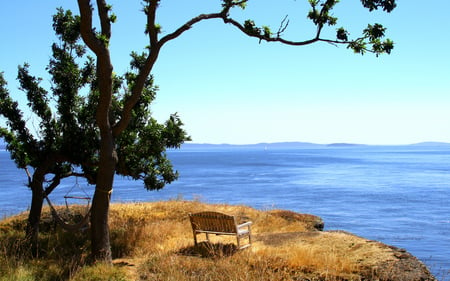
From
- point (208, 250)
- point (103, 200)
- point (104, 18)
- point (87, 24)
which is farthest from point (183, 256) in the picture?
point (104, 18)

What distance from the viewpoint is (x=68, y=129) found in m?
12.4

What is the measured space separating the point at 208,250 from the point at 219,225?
835mm

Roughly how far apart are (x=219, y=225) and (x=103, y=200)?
2.98 meters

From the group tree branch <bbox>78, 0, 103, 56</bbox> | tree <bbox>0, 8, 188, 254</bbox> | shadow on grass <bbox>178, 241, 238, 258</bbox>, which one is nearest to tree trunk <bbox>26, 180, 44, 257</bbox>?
tree <bbox>0, 8, 188, 254</bbox>

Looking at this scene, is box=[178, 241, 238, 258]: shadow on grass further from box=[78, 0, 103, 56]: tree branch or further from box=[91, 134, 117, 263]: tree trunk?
box=[78, 0, 103, 56]: tree branch

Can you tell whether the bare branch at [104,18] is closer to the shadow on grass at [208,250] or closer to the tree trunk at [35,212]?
the tree trunk at [35,212]

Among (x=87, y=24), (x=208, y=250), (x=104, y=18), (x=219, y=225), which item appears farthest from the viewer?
(x=219, y=225)

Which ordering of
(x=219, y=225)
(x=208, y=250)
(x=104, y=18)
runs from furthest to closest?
(x=219, y=225) → (x=208, y=250) → (x=104, y=18)

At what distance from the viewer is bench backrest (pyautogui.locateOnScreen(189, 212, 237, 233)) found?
11.6m

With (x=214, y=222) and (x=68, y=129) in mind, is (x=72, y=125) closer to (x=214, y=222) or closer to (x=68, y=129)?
(x=68, y=129)

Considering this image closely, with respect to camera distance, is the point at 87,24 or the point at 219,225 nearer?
the point at 87,24

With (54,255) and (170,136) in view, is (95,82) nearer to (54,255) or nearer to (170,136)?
(170,136)

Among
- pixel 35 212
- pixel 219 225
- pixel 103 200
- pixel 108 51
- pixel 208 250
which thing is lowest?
pixel 208 250

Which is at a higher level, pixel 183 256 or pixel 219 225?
pixel 219 225
